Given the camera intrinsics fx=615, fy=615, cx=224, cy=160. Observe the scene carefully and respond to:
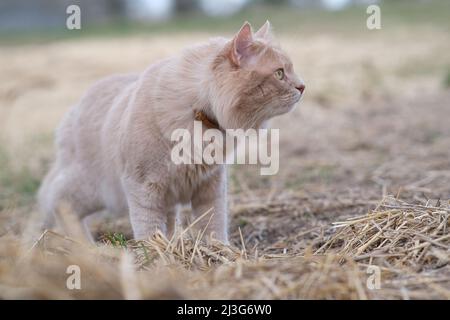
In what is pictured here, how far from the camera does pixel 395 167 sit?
4.45 metres

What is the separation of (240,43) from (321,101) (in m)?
5.29

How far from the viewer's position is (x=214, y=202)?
10.1ft

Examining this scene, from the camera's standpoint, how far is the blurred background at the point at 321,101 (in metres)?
4.13

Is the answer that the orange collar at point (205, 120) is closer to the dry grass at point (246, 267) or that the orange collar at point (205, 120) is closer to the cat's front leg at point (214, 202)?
the cat's front leg at point (214, 202)

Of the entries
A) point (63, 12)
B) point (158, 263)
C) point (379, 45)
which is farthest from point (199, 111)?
point (63, 12)

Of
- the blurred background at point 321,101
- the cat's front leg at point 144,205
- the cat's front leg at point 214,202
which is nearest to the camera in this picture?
the cat's front leg at point 144,205

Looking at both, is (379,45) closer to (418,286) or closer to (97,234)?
(97,234)

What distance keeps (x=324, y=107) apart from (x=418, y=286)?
584 centimetres

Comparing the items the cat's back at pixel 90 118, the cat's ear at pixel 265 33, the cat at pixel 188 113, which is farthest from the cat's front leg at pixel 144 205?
the cat's ear at pixel 265 33

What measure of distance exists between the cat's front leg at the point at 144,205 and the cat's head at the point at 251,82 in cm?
47

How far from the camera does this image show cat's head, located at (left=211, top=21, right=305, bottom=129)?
2.71m

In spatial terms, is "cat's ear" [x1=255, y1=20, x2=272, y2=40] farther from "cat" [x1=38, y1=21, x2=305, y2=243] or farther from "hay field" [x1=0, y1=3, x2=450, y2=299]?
"hay field" [x1=0, y1=3, x2=450, y2=299]

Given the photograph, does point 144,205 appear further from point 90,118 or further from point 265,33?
point 265,33

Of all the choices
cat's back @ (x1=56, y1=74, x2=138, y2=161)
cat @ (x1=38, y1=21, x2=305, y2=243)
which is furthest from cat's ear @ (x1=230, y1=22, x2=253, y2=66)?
cat's back @ (x1=56, y1=74, x2=138, y2=161)
